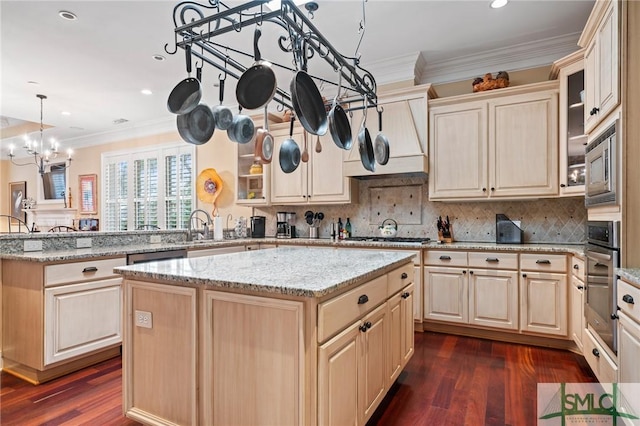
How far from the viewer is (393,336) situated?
217 cm

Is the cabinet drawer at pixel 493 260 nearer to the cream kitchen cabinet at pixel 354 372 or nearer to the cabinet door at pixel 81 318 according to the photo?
the cream kitchen cabinet at pixel 354 372

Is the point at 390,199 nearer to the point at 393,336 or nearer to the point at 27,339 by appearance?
the point at 393,336

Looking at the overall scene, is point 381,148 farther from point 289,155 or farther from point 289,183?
point 289,183

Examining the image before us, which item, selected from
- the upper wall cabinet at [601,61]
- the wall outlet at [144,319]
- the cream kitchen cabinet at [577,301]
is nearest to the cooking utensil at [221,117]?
the wall outlet at [144,319]

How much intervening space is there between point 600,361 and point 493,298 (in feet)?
3.57

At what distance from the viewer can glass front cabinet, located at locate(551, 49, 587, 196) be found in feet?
9.79

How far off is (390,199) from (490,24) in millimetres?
2030

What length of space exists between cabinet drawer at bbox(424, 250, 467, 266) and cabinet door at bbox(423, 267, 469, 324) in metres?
0.06

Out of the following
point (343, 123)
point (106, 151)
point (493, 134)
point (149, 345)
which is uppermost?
point (106, 151)

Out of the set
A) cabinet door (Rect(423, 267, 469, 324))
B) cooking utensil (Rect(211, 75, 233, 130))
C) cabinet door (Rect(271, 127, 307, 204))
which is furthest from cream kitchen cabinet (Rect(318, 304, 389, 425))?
cabinet door (Rect(271, 127, 307, 204))

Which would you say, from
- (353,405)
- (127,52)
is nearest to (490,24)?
(353,405)

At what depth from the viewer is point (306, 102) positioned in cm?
167

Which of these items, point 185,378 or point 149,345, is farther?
point 149,345

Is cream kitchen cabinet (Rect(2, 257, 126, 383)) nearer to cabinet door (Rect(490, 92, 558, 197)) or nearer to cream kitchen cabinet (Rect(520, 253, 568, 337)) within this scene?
cream kitchen cabinet (Rect(520, 253, 568, 337))
